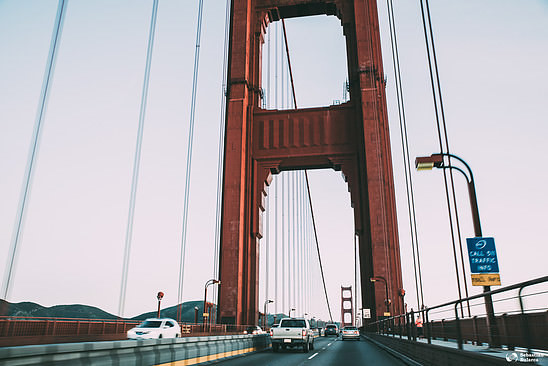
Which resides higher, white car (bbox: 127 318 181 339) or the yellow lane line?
white car (bbox: 127 318 181 339)

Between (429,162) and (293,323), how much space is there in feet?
30.6

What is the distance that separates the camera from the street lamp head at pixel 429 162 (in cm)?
1252

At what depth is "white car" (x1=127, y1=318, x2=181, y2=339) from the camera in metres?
16.1

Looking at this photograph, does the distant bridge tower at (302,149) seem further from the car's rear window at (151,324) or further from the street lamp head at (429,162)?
the street lamp head at (429,162)

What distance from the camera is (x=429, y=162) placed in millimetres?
12617

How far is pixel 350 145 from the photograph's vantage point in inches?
1252

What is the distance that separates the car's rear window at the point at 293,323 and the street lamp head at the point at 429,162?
887 cm

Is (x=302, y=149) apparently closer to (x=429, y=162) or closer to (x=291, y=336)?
(x=291, y=336)

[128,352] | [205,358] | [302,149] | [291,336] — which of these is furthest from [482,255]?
[302,149]

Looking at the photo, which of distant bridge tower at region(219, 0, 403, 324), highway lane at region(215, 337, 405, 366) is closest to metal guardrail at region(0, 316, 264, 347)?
highway lane at region(215, 337, 405, 366)

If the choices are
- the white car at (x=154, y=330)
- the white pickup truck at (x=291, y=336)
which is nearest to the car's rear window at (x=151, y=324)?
the white car at (x=154, y=330)

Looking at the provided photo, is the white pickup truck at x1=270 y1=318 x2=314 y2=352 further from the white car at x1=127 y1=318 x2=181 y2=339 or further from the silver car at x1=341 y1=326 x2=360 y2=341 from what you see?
the silver car at x1=341 y1=326 x2=360 y2=341

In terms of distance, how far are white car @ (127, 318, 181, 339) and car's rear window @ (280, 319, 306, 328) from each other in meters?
4.49

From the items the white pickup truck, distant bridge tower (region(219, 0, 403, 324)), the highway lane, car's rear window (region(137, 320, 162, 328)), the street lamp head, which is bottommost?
the highway lane
